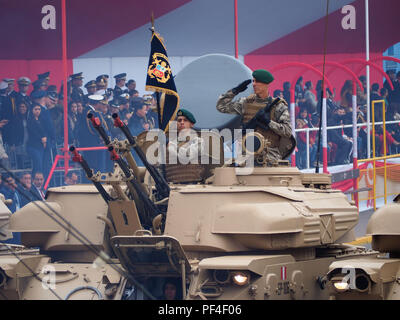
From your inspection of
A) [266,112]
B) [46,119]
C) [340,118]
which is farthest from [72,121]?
[340,118]

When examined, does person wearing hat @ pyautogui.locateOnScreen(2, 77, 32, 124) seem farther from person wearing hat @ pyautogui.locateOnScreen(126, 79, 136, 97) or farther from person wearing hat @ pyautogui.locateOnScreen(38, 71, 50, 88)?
person wearing hat @ pyautogui.locateOnScreen(126, 79, 136, 97)

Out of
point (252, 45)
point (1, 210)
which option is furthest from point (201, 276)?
point (252, 45)

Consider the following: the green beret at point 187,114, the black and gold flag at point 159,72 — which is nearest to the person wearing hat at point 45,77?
the black and gold flag at point 159,72

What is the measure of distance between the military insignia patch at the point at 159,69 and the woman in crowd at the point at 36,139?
254 inches

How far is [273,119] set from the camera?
14562mm

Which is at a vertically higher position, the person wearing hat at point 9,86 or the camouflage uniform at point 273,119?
the person wearing hat at point 9,86

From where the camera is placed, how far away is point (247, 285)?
12.3 m

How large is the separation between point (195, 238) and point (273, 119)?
8.11ft

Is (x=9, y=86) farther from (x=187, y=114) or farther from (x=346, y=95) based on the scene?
(x=346, y=95)

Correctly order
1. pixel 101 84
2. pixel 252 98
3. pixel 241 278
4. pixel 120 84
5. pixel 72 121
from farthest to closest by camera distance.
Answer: pixel 120 84 → pixel 101 84 → pixel 72 121 → pixel 252 98 → pixel 241 278

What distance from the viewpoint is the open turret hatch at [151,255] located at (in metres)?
12.6

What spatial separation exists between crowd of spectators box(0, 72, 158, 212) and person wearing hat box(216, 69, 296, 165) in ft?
16.3

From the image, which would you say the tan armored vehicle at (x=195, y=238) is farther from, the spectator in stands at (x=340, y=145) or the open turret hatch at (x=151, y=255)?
the spectator in stands at (x=340, y=145)

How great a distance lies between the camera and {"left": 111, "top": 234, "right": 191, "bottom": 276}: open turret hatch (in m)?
12.6
